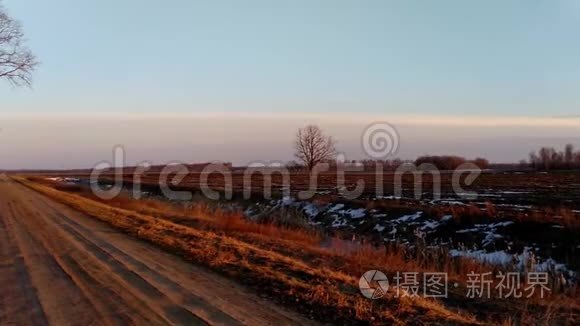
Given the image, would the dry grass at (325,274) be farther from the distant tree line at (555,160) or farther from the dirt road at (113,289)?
the distant tree line at (555,160)

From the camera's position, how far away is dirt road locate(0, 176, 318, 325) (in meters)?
6.27

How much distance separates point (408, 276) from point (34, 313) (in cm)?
680

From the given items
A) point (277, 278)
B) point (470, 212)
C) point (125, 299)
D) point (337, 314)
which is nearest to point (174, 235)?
point (277, 278)

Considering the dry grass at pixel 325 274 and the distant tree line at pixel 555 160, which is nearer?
the dry grass at pixel 325 274

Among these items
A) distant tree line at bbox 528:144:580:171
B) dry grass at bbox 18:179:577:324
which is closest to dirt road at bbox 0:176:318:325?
dry grass at bbox 18:179:577:324

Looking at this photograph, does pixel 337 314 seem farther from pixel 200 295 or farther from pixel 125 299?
pixel 125 299

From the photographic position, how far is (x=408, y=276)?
9992 mm

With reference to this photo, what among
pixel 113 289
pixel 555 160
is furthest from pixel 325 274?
pixel 555 160

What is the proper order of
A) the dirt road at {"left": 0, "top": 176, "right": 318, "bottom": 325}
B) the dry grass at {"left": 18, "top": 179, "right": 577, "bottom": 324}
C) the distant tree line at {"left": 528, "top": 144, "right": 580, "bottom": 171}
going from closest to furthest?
the dirt road at {"left": 0, "top": 176, "right": 318, "bottom": 325} < the dry grass at {"left": 18, "top": 179, "right": 577, "bottom": 324} < the distant tree line at {"left": 528, "top": 144, "right": 580, "bottom": 171}

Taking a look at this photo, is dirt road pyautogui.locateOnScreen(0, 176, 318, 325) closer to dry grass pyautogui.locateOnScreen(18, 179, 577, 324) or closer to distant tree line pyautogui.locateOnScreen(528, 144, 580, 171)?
dry grass pyautogui.locateOnScreen(18, 179, 577, 324)

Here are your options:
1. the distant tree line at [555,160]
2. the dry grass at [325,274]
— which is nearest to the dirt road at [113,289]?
the dry grass at [325,274]

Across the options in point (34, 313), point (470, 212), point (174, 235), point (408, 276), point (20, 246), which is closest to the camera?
point (34, 313)

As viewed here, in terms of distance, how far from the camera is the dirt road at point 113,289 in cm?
627

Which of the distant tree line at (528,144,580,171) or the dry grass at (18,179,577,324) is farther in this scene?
the distant tree line at (528,144,580,171)
